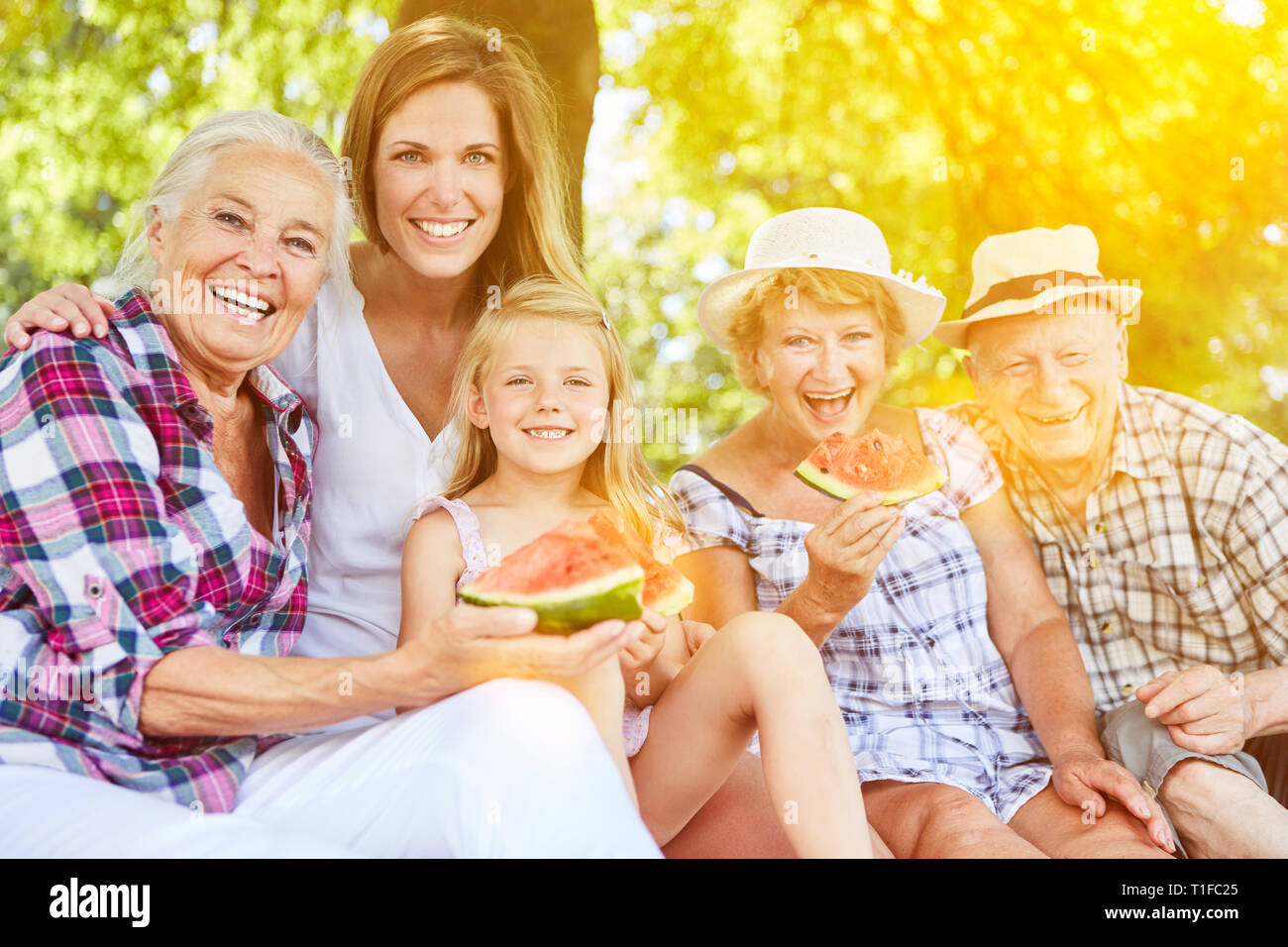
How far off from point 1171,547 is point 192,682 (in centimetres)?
268

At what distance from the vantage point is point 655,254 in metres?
8.30

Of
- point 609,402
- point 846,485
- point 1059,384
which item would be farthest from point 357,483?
point 1059,384

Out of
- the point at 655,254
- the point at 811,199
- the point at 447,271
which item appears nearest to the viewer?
the point at 447,271

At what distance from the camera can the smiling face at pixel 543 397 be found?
9.70ft

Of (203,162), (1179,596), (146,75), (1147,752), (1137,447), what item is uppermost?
(146,75)

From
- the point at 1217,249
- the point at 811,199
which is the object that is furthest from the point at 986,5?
the point at 811,199

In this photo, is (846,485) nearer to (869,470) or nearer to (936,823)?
→ (869,470)

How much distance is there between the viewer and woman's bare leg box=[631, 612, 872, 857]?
237 centimetres

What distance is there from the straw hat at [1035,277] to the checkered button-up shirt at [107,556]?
7.25ft

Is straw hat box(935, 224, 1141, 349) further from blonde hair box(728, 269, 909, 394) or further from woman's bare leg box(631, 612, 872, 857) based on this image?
woman's bare leg box(631, 612, 872, 857)

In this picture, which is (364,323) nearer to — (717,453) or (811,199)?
(717,453)

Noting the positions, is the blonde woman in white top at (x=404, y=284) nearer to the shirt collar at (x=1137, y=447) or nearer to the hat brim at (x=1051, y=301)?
the hat brim at (x=1051, y=301)

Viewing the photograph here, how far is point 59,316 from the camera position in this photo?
2.48 meters

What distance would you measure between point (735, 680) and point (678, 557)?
2.79ft
